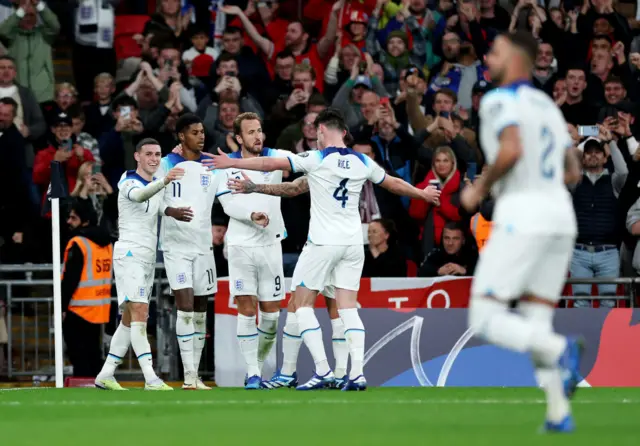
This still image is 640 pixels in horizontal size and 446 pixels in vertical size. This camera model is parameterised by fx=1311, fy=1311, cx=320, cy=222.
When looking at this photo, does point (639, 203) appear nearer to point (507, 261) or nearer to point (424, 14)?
point (424, 14)

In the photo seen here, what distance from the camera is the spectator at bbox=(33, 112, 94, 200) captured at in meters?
18.1

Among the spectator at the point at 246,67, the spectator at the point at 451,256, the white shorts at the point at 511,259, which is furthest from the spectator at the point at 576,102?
the white shorts at the point at 511,259

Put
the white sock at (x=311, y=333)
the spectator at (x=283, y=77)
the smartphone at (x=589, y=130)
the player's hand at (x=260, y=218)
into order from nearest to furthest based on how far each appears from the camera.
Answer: the white sock at (x=311, y=333)
the player's hand at (x=260, y=218)
the smartphone at (x=589, y=130)
the spectator at (x=283, y=77)

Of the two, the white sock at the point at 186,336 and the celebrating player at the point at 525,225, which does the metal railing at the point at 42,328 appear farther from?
the celebrating player at the point at 525,225

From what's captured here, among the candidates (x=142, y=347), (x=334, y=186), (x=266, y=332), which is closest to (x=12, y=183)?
(x=142, y=347)

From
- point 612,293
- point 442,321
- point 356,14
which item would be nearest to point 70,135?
point 356,14

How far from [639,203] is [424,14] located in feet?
17.7

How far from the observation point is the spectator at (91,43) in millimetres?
20781

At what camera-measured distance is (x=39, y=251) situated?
17703mm

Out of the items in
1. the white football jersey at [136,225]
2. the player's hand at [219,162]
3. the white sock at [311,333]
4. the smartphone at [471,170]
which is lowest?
the white sock at [311,333]

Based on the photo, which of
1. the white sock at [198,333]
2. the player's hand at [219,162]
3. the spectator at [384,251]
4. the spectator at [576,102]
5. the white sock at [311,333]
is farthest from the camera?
the spectator at [576,102]

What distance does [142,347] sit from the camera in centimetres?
1409

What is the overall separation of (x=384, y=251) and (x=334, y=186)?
3.73m

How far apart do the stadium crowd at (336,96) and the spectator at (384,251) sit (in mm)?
18
